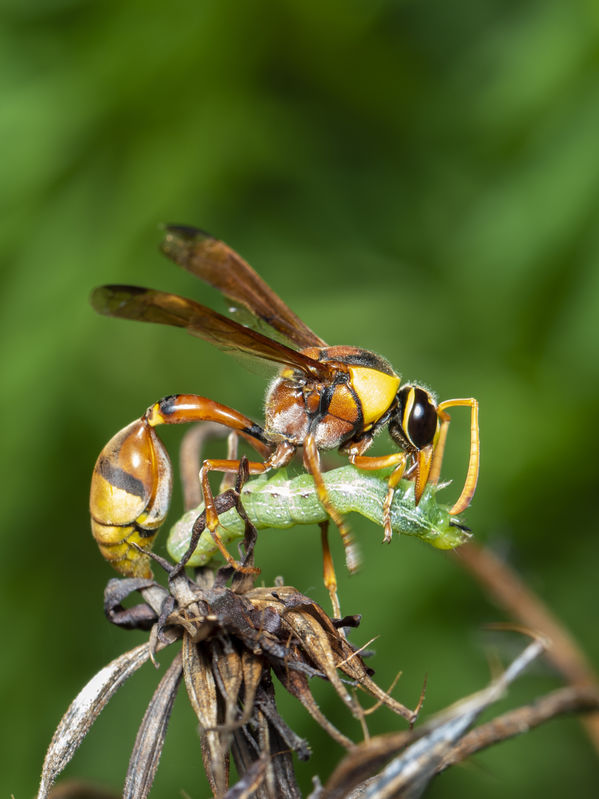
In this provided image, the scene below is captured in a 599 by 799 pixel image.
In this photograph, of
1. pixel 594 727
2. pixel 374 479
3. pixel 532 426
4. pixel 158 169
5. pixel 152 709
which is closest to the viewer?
pixel 152 709

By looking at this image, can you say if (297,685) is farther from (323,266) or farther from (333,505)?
(323,266)

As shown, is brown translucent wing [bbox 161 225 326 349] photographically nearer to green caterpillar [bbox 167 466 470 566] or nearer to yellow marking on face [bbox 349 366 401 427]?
yellow marking on face [bbox 349 366 401 427]

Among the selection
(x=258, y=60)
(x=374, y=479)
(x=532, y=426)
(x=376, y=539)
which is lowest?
(x=376, y=539)

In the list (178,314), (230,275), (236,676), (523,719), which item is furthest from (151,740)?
(230,275)

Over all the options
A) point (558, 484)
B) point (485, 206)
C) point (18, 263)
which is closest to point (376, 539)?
point (558, 484)

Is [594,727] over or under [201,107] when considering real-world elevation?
under

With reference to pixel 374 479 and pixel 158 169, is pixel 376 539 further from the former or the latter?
pixel 158 169

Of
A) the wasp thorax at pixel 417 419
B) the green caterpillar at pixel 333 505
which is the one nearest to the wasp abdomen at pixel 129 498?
the green caterpillar at pixel 333 505
